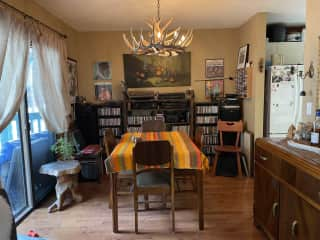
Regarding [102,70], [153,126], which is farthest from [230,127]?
[102,70]

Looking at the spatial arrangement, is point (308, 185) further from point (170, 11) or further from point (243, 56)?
point (243, 56)

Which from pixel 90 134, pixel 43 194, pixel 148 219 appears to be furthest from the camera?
pixel 90 134

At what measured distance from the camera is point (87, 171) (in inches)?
148

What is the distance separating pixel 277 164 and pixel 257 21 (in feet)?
8.30

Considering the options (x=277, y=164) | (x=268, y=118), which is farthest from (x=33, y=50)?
(x=268, y=118)

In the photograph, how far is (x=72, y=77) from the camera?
13.7 feet

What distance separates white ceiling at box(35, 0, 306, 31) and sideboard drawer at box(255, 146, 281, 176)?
196 centimetres

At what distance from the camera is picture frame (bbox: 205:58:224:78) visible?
15.1ft

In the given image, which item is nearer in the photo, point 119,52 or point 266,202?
point 266,202

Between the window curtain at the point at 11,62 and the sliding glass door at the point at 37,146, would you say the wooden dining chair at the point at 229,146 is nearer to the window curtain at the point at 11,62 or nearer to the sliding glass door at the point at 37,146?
the sliding glass door at the point at 37,146

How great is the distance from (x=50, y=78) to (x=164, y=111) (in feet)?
6.59

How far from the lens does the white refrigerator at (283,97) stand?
363 cm

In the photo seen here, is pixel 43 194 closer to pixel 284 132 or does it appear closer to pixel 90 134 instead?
pixel 90 134

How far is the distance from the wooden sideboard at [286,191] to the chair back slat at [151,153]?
0.86 m
